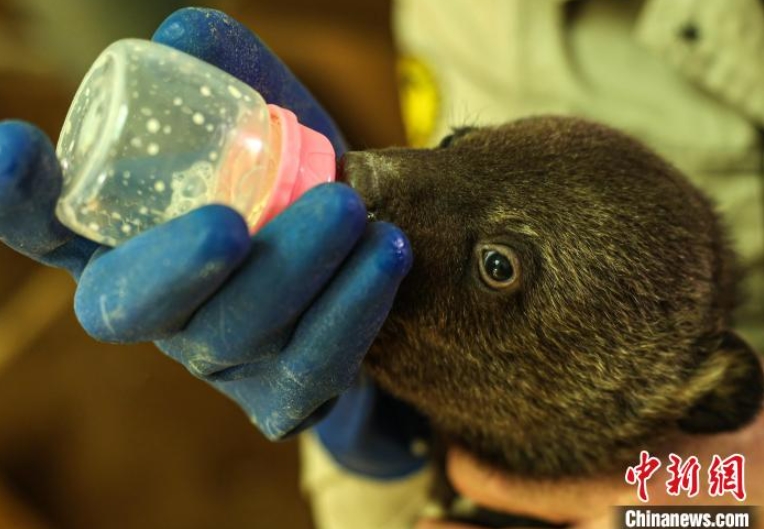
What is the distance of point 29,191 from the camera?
1045 millimetres

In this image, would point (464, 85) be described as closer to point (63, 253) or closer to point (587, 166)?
point (587, 166)

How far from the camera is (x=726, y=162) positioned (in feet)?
7.48

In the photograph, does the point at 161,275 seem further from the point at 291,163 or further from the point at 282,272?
the point at 291,163

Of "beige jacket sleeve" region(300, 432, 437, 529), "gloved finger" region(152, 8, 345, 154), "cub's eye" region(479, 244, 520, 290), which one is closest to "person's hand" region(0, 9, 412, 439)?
"cub's eye" region(479, 244, 520, 290)

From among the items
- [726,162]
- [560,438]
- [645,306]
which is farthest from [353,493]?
[726,162]

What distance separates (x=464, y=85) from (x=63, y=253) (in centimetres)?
168

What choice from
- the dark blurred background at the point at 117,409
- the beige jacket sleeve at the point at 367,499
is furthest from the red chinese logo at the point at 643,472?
the dark blurred background at the point at 117,409

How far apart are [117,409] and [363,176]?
2.32m

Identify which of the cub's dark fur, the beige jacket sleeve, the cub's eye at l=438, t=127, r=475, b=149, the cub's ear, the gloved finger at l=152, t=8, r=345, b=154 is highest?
the gloved finger at l=152, t=8, r=345, b=154

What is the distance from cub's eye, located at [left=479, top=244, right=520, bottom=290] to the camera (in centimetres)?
142

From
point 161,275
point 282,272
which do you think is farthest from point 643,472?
point 161,275

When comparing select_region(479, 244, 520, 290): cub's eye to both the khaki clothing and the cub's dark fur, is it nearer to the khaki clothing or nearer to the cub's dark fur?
the cub's dark fur

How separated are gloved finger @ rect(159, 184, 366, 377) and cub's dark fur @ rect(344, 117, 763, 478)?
277 millimetres

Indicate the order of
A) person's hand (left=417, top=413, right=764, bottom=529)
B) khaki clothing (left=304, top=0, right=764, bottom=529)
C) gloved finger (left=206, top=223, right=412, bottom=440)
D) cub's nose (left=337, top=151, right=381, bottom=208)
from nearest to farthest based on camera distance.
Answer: gloved finger (left=206, top=223, right=412, bottom=440)
cub's nose (left=337, top=151, right=381, bottom=208)
person's hand (left=417, top=413, right=764, bottom=529)
khaki clothing (left=304, top=0, right=764, bottom=529)
